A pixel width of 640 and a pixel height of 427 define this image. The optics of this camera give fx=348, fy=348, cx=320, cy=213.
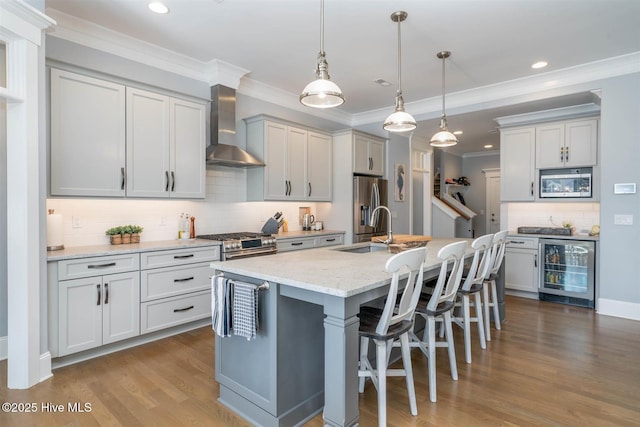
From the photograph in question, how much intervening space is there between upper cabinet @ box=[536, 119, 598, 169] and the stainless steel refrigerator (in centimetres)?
232

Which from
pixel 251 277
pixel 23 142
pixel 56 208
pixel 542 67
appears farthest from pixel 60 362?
pixel 542 67

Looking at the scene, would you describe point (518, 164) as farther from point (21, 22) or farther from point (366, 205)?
point (21, 22)

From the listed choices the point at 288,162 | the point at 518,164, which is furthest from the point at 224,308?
the point at 518,164

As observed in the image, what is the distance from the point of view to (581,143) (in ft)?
15.3

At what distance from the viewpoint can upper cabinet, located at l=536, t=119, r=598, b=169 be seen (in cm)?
460

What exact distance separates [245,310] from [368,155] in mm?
4118

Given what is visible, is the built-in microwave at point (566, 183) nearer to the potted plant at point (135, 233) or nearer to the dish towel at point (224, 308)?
the dish towel at point (224, 308)

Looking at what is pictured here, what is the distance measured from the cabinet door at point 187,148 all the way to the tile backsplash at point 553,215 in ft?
15.4

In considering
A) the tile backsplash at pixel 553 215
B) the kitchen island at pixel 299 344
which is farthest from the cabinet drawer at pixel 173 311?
the tile backsplash at pixel 553 215

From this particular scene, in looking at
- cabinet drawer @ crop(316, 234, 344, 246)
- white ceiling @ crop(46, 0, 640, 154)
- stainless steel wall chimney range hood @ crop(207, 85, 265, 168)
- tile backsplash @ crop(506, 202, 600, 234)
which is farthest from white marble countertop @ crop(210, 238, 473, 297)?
tile backsplash @ crop(506, 202, 600, 234)

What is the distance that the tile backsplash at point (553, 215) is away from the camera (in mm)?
4977

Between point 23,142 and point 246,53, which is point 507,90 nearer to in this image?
point 246,53

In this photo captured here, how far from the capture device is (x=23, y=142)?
2410 mm

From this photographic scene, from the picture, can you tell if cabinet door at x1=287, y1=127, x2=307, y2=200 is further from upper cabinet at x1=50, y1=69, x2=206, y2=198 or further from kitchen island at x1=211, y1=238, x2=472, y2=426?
kitchen island at x1=211, y1=238, x2=472, y2=426
